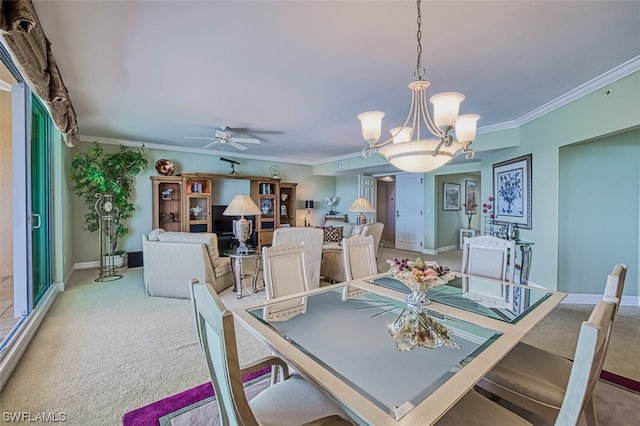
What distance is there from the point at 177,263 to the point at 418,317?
3174mm

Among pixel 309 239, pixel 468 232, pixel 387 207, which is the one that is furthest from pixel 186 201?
pixel 468 232

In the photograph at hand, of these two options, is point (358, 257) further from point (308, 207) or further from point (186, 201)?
point (308, 207)

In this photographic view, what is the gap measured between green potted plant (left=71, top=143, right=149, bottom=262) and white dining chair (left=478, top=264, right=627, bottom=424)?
18.8ft

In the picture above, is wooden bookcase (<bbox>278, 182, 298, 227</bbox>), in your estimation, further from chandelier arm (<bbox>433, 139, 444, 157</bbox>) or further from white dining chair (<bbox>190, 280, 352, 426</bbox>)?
white dining chair (<bbox>190, 280, 352, 426</bbox>)

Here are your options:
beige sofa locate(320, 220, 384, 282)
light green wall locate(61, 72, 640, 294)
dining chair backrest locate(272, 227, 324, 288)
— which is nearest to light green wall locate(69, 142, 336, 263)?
light green wall locate(61, 72, 640, 294)

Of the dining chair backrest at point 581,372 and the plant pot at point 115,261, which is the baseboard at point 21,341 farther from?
the dining chair backrest at point 581,372

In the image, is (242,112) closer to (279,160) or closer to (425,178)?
(279,160)

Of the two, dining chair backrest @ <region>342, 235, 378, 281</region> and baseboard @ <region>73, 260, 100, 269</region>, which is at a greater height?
dining chair backrest @ <region>342, 235, 378, 281</region>

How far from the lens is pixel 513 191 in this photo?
174 inches

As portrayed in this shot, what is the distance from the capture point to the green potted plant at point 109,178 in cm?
479

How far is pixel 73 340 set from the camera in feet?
8.60

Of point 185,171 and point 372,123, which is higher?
point 185,171

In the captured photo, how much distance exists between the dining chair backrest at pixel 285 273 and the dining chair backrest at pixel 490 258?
5.23 ft

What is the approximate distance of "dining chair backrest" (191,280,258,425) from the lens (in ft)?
2.82
